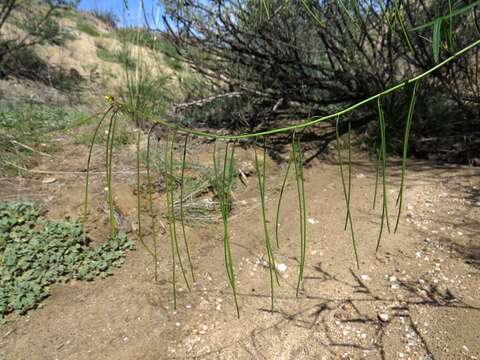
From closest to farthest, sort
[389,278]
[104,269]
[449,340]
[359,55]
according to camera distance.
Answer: [449,340]
[389,278]
[104,269]
[359,55]

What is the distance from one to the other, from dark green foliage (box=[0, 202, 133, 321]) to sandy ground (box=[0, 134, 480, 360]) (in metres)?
0.06

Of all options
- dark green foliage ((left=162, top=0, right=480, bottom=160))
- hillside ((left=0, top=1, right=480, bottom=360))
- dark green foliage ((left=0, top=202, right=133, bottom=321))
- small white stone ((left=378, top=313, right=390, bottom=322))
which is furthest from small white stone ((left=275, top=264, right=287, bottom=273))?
dark green foliage ((left=162, top=0, right=480, bottom=160))

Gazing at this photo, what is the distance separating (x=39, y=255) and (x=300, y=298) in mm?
1173

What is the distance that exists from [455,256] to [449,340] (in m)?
0.45

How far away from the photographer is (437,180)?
205 centimetres

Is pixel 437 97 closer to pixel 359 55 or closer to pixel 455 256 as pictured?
pixel 359 55

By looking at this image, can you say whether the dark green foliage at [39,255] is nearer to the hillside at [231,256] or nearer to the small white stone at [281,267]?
the hillside at [231,256]

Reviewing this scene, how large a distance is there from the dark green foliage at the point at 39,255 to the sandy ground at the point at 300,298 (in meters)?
0.06

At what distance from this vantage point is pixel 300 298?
1.33m

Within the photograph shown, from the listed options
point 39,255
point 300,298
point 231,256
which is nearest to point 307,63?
point 231,256

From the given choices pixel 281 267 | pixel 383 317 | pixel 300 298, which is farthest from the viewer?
pixel 281 267

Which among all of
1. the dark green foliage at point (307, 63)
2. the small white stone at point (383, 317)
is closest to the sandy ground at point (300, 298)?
the small white stone at point (383, 317)

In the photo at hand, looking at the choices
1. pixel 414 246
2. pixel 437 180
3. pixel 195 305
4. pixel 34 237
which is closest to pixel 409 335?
pixel 414 246

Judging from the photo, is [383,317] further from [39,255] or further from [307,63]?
[307,63]
